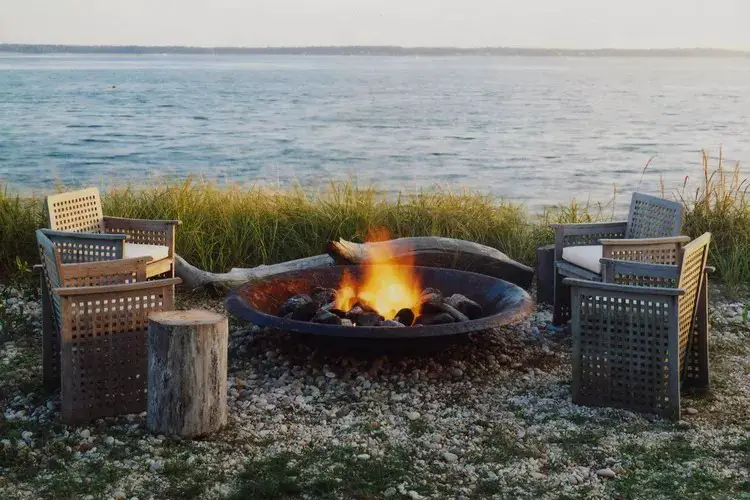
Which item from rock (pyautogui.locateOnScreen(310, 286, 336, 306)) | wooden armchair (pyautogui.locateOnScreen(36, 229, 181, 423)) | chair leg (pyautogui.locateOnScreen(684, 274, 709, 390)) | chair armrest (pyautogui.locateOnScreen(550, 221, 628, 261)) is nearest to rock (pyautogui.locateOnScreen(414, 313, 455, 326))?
rock (pyautogui.locateOnScreen(310, 286, 336, 306))

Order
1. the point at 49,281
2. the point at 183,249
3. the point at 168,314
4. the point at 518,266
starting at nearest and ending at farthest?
the point at 168,314, the point at 49,281, the point at 518,266, the point at 183,249

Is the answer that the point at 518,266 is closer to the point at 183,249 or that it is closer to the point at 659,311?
the point at 659,311

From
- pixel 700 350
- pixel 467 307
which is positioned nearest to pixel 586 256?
pixel 467 307

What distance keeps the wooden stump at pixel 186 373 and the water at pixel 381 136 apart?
581 centimetres

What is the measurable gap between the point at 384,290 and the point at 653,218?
5.84 feet

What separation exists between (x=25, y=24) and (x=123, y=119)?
6.51m

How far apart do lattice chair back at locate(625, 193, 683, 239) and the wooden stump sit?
2919 millimetres

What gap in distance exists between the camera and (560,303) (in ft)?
19.1

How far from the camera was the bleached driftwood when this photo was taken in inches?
257

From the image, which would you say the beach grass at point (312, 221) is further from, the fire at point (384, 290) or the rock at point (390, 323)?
the rock at point (390, 323)

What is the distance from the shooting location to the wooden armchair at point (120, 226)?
17.5 ft

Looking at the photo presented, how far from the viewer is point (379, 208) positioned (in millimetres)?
7871

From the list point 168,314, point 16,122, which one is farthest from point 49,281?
point 16,122

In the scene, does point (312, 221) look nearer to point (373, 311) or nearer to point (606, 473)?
point (373, 311)
